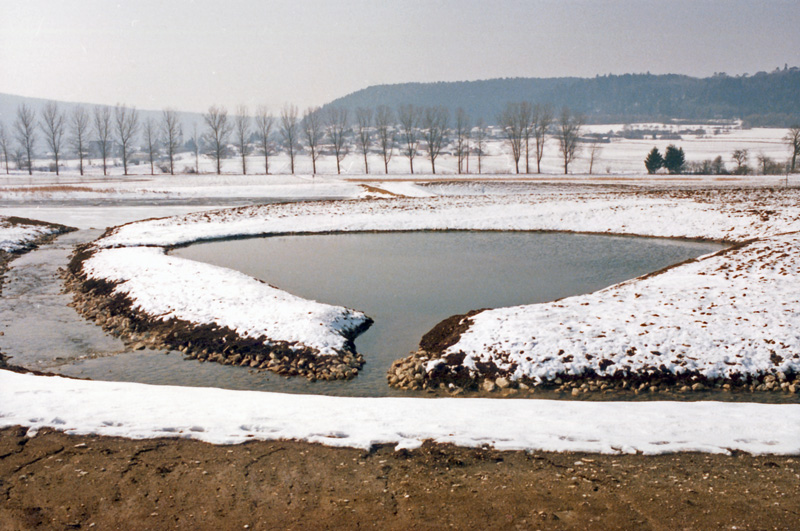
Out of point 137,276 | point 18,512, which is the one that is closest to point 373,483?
point 18,512

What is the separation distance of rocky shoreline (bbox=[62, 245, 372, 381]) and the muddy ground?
4.30 metres

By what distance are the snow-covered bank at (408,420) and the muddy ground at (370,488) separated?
0.29m

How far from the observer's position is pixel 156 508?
6.76 meters

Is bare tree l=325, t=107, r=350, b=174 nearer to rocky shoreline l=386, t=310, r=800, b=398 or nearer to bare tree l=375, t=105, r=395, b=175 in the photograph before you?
bare tree l=375, t=105, r=395, b=175

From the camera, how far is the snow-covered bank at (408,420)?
8445 mm

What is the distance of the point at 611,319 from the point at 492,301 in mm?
3934

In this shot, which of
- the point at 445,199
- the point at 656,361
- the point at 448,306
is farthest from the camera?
the point at 445,199

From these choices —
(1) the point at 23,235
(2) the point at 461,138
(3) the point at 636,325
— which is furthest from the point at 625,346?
(2) the point at 461,138

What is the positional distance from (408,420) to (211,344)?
7024 millimetres

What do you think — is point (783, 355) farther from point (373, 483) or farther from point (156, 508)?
point (156, 508)

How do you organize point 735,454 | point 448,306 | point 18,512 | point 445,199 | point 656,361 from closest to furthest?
point 18,512, point 735,454, point 656,361, point 448,306, point 445,199

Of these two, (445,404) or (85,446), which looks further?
(445,404)

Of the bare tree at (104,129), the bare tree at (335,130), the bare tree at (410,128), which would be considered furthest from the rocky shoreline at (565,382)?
the bare tree at (104,129)

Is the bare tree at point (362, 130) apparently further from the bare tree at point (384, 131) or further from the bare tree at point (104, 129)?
the bare tree at point (104, 129)
